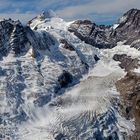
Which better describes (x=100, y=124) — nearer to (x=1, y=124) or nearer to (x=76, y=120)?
(x=76, y=120)

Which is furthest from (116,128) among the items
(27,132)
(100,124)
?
(27,132)

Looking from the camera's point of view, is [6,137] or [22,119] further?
[22,119]

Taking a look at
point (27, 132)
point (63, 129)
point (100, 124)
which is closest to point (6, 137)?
point (27, 132)

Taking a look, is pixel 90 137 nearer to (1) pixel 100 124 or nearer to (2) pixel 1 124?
(1) pixel 100 124

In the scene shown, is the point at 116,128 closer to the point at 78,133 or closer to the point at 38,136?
the point at 78,133

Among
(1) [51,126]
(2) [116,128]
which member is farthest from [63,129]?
(2) [116,128]

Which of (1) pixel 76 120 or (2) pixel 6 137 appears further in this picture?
(1) pixel 76 120
